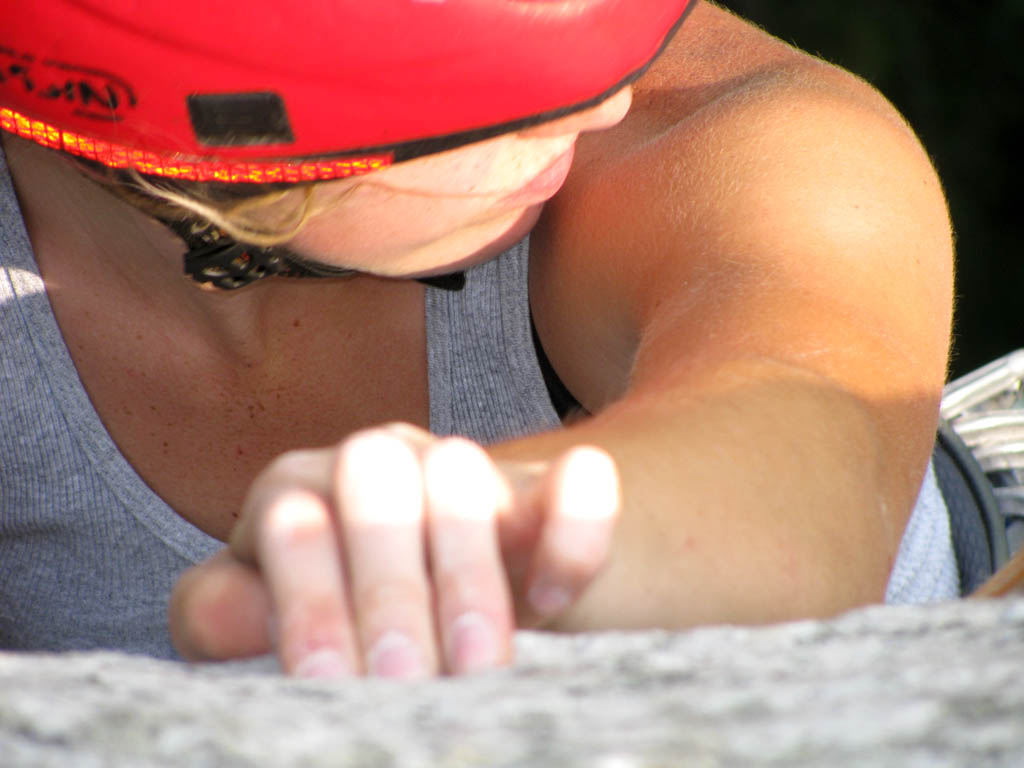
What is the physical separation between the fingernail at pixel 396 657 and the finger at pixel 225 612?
7 centimetres

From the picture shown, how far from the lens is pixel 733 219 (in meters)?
0.81

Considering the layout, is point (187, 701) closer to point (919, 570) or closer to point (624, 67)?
point (624, 67)

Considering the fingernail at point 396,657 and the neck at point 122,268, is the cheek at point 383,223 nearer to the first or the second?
the neck at point 122,268

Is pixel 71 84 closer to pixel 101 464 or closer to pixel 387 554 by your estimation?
pixel 101 464

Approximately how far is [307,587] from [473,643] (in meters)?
0.06

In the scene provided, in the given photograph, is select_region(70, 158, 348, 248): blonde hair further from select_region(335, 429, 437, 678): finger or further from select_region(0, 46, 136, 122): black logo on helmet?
select_region(335, 429, 437, 678): finger

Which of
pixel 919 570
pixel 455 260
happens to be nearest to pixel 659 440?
pixel 455 260

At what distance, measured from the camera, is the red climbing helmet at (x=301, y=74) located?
0.73 metres

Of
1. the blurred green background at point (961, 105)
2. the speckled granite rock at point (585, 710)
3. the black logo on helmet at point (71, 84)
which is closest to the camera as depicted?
the speckled granite rock at point (585, 710)

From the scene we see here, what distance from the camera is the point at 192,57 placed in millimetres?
748

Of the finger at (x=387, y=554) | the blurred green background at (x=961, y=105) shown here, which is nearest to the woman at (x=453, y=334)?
the finger at (x=387, y=554)

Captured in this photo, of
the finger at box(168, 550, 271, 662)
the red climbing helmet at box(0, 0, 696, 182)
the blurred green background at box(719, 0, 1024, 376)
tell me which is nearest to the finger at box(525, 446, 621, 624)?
the finger at box(168, 550, 271, 662)

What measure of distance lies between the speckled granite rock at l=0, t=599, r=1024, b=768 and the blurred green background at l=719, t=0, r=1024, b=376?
2178 millimetres

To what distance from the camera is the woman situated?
1.43ft
